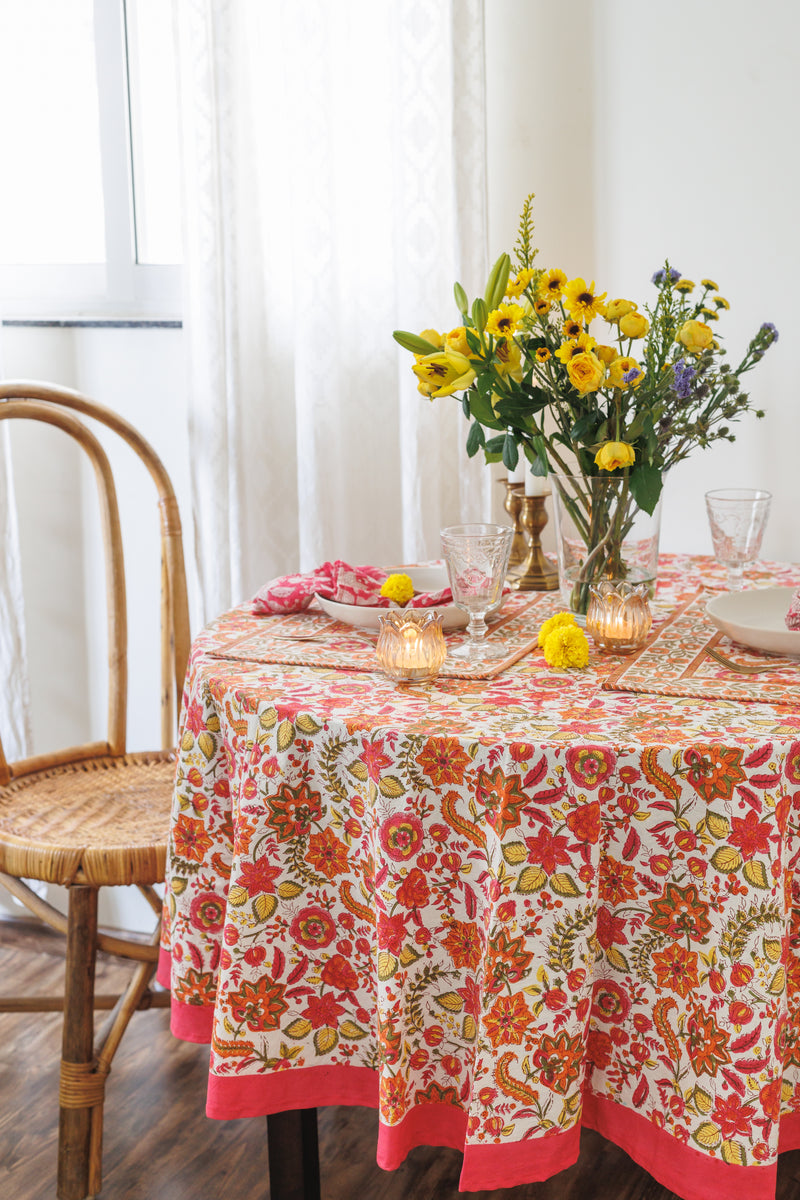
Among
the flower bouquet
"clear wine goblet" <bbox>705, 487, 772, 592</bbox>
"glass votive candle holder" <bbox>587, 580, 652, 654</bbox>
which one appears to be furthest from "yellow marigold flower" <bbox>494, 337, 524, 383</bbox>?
"clear wine goblet" <bbox>705, 487, 772, 592</bbox>

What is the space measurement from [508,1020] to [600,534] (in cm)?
60

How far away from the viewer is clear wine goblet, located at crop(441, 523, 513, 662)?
4.09ft

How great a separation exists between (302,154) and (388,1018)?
140 centimetres

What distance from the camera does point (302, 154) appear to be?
1.87 meters

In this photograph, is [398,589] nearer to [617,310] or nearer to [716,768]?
[617,310]

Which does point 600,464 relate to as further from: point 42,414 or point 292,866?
point 42,414

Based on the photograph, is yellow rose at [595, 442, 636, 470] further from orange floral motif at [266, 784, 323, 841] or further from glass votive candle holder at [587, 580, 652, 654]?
orange floral motif at [266, 784, 323, 841]

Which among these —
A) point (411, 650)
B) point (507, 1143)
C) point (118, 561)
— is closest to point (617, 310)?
point (411, 650)

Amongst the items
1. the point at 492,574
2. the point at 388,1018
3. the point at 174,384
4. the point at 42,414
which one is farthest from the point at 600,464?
the point at 174,384

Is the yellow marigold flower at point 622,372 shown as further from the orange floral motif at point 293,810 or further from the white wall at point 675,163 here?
the white wall at point 675,163

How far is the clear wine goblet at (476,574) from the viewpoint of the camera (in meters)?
1.25

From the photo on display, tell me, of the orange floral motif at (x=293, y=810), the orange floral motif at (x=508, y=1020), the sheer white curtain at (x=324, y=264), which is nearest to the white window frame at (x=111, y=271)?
the sheer white curtain at (x=324, y=264)

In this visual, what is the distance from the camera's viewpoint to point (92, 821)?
63.6 inches

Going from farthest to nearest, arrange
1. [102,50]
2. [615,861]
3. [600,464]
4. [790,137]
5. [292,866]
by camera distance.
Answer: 1. [102,50]
2. [790,137]
3. [600,464]
4. [292,866]
5. [615,861]
